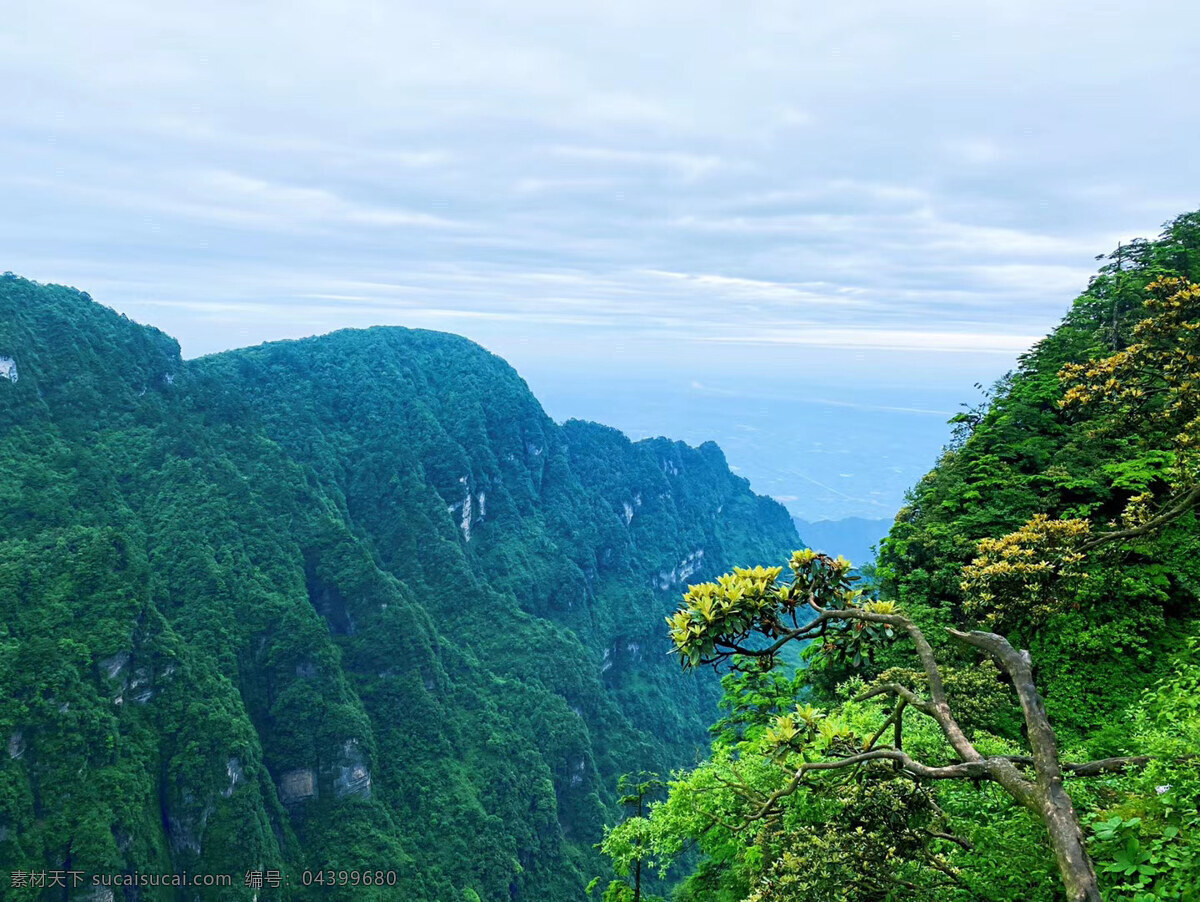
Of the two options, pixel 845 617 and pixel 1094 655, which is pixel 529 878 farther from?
pixel 845 617

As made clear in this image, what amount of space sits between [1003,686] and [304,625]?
7688 cm

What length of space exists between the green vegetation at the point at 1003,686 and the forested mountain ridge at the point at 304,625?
5249 cm

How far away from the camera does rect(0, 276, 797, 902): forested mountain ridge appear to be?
52781mm

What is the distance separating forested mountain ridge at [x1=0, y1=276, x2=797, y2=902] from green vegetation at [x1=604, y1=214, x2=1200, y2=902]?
172 feet

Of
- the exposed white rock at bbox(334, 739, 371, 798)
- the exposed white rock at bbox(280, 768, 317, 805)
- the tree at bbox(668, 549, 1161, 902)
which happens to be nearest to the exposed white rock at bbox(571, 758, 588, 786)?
the exposed white rock at bbox(334, 739, 371, 798)

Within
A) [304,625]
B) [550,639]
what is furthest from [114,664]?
[550,639]

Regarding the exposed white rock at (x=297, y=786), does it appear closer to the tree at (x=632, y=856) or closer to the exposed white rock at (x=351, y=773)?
the exposed white rock at (x=351, y=773)

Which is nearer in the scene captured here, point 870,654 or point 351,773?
point 870,654

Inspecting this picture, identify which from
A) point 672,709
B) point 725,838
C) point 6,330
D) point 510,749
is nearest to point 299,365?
point 6,330

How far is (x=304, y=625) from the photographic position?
73.7 meters

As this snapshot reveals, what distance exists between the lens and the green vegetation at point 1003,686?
4918mm

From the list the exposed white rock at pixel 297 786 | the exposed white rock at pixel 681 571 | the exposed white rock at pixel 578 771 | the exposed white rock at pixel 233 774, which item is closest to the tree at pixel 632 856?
the exposed white rock at pixel 233 774

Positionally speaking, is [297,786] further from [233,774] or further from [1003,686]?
[1003,686]

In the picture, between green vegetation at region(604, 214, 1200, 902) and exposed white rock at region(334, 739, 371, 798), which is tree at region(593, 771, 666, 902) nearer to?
green vegetation at region(604, 214, 1200, 902)
